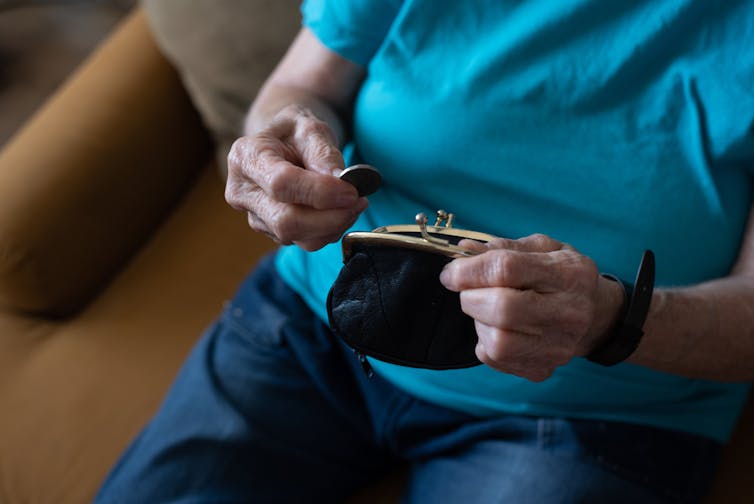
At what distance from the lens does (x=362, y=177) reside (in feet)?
1.89

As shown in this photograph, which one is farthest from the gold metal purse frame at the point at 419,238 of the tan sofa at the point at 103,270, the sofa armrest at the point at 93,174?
the sofa armrest at the point at 93,174

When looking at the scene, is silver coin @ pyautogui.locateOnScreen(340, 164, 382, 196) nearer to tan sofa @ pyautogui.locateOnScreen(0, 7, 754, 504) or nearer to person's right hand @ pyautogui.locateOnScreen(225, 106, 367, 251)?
person's right hand @ pyautogui.locateOnScreen(225, 106, 367, 251)

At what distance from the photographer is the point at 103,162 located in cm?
104

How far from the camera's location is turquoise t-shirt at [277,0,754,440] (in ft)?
2.23

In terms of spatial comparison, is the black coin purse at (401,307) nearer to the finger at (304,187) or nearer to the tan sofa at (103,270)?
the finger at (304,187)

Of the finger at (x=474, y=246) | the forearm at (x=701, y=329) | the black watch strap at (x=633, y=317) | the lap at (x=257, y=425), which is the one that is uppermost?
the finger at (x=474, y=246)

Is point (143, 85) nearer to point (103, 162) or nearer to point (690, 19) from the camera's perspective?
point (103, 162)

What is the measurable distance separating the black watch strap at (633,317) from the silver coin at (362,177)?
0.74 ft

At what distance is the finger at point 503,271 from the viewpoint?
0.50 meters

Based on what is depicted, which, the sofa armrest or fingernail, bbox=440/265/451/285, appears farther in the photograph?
the sofa armrest

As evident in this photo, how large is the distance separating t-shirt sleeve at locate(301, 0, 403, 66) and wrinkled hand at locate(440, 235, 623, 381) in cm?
34

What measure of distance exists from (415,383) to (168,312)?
481 millimetres

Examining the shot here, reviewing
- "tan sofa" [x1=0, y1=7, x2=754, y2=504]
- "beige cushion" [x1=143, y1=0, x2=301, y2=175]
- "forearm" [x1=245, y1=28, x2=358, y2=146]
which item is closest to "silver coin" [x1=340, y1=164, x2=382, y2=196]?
"forearm" [x1=245, y1=28, x2=358, y2=146]

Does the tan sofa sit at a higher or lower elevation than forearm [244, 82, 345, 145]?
lower
